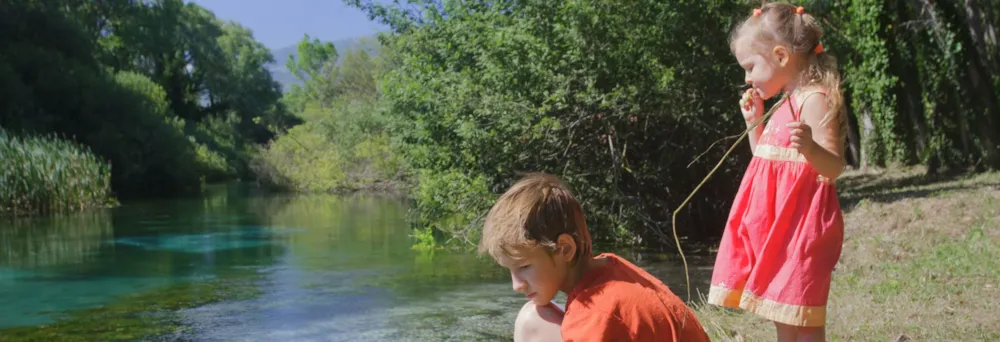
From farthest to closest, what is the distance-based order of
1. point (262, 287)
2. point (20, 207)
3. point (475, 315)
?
1. point (20, 207)
2. point (262, 287)
3. point (475, 315)

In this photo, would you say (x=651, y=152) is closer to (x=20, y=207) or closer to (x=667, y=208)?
(x=667, y=208)

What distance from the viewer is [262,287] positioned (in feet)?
36.7

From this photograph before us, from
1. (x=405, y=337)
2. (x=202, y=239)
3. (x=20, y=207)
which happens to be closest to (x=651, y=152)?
(x=405, y=337)

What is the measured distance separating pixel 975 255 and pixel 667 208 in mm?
5759

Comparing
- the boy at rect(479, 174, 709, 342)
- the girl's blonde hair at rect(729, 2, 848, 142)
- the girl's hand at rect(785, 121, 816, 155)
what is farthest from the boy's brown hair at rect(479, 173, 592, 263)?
the girl's blonde hair at rect(729, 2, 848, 142)

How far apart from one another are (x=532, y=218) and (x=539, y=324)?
0.32 meters

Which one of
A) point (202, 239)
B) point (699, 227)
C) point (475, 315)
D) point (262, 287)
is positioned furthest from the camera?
point (202, 239)

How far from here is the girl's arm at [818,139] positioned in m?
2.96

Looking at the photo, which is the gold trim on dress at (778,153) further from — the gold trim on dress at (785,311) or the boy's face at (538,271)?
the boy's face at (538,271)

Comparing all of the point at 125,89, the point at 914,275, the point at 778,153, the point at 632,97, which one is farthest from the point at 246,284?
the point at 125,89

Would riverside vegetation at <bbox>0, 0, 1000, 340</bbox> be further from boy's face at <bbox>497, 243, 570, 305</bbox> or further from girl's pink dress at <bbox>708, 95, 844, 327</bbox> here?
boy's face at <bbox>497, 243, 570, 305</bbox>

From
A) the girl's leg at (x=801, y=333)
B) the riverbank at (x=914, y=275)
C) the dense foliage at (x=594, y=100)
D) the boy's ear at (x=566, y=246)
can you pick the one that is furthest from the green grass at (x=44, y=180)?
the boy's ear at (x=566, y=246)

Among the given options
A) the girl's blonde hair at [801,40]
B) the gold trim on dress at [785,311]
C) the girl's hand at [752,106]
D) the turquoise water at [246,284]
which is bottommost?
the turquoise water at [246,284]

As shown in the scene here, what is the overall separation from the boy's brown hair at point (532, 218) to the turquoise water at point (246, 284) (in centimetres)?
529
